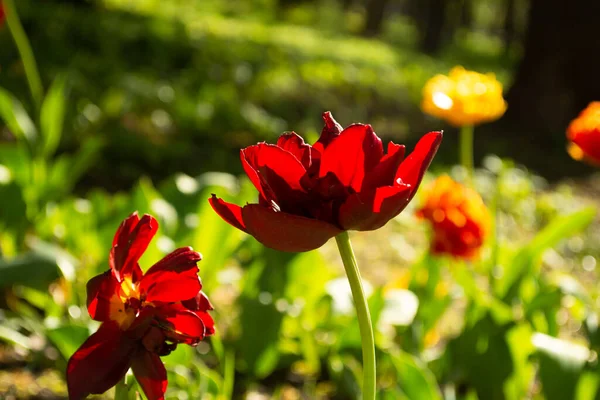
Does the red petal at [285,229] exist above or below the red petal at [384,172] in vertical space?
below

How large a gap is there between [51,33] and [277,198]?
19.0 feet

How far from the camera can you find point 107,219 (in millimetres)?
2182

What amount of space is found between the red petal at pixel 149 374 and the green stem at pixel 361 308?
22 centimetres

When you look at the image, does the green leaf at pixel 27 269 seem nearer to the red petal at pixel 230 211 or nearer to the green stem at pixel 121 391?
the green stem at pixel 121 391

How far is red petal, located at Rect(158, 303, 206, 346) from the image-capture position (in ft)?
2.68

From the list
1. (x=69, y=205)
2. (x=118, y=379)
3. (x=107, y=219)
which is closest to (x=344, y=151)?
(x=118, y=379)

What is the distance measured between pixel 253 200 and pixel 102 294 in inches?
50.8

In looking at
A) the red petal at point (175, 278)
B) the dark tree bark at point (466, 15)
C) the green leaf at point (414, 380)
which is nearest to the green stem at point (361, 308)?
the red petal at point (175, 278)

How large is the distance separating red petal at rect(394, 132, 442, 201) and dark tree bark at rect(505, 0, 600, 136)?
6115 millimetres

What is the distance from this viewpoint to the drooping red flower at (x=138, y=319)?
80 centimetres

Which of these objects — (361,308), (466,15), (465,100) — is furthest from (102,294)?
(466,15)

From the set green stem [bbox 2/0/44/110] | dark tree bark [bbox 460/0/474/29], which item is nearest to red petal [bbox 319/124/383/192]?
green stem [bbox 2/0/44/110]

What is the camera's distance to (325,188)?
2.51 ft

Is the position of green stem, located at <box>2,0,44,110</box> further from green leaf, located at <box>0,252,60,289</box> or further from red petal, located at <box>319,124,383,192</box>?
red petal, located at <box>319,124,383,192</box>
